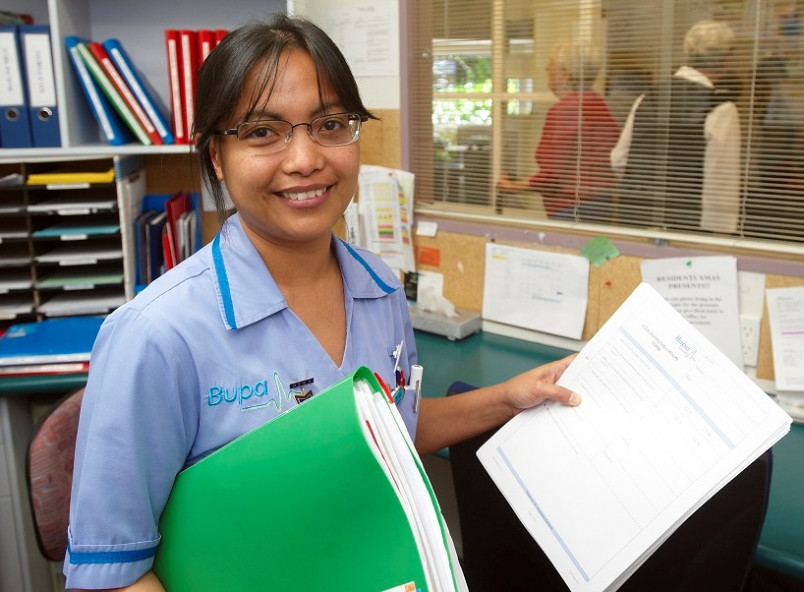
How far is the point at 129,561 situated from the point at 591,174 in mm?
1415

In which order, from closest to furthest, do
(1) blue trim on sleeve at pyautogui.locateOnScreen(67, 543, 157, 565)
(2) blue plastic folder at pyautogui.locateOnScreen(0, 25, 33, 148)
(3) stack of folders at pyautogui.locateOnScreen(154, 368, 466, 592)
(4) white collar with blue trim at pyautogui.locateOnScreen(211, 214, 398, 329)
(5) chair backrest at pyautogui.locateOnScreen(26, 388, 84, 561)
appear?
(3) stack of folders at pyautogui.locateOnScreen(154, 368, 466, 592)
(1) blue trim on sleeve at pyautogui.locateOnScreen(67, 543, 157, 565)
(4) white collar with blue trim at pyautogui.locateOnScreen(211, 214, 398, 329)
(5) chair backrest at pyautogui.locateOnScreen(26, 388, 84, 561)
(2) blue plastic folder at pyautogui.locateOnScreen(0, 25, 33, 148)

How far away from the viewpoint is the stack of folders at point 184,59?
6.89 feet

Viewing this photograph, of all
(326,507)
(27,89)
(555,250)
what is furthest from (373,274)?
(27,89)

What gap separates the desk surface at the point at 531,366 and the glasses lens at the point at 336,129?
31.1 inches

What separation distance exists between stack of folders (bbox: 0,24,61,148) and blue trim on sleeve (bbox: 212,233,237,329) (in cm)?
139

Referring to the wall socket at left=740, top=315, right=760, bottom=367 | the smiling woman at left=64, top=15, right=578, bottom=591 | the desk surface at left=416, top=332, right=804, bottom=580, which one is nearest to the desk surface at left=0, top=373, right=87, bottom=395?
the desk surface at left=416, top=332, right=804, bottom=580

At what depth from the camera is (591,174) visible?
184cm

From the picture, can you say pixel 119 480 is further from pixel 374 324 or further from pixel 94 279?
pixel 94 279

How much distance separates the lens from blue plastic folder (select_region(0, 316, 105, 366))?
1.82m

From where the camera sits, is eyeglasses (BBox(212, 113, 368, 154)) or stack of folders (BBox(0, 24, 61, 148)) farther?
stack of folders (BBox(0, 24, 61, 148))

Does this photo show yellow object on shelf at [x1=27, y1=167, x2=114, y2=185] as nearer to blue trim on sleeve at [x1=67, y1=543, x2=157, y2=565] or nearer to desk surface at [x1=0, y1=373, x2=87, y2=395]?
desk surface at [x1=0, y1=373, x2=87, y2=395]

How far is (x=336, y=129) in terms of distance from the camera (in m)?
0.95

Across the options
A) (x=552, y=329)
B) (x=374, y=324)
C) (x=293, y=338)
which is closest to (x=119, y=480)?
(x=293, y=338)

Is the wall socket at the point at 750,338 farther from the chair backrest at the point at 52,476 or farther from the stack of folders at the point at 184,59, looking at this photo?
the stack of folders at the point at 184,59
